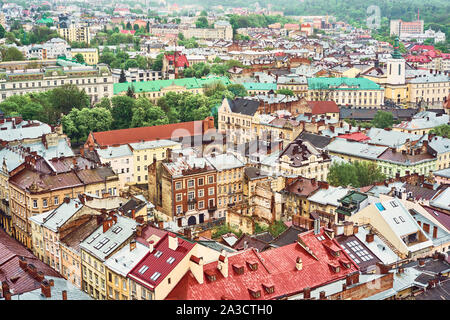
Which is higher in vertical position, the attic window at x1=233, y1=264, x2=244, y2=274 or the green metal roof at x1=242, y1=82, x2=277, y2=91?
the attic window at x1=233, y1=264, x2=244, y2=274

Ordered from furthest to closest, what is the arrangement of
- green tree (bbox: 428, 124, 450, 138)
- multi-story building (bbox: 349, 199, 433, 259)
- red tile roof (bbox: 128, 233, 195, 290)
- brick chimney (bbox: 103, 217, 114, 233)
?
green tree (bbox: 428, 124, 450, 138) → multi-story building (bbox: 349, 199, 433, 259) → brick chimney (bbox: 103, 217, 114, 233) → red tile roof (bbox: 128, 233, 195, 290)

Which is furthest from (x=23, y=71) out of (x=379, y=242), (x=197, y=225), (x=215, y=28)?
(x=215, y=28)

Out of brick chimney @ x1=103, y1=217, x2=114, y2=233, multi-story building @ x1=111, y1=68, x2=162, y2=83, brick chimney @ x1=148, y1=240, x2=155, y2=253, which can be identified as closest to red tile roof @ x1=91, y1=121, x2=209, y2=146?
brick chimney @ x1=103, y1=217, x2=114, y2=233

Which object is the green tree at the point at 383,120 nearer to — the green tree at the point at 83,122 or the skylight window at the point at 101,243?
the green tree at the point at 83,122

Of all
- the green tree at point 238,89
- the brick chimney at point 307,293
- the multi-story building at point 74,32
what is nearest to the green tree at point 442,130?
the green tree at point 238,89

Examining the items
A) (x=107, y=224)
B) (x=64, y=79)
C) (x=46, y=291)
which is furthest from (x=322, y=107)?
(x=46, y=291)

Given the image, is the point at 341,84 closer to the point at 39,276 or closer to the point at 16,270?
the point at 16,270

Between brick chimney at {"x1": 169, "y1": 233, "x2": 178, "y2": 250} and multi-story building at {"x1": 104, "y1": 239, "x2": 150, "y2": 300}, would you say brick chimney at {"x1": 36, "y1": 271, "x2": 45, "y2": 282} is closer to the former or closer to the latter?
multi-story building at {"x1": 104, "y1": 239, "x2": 150, "y2": 300}
